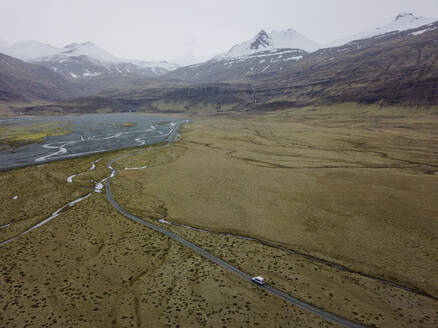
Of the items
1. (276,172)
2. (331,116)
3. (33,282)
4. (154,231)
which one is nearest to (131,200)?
(154,231)

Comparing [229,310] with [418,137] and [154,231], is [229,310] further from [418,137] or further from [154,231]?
[418,137]

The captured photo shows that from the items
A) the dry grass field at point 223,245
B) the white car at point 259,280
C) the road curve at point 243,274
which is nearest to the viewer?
the road curve at point 243,274

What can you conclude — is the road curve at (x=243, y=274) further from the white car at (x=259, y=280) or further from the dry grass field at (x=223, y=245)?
the dry grass field at (x=223, y=245)

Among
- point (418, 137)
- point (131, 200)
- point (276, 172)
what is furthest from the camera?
point (418, 137)

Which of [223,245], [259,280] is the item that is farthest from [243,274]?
[223,245]

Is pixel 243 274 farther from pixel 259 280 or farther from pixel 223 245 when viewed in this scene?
pixel 223 245

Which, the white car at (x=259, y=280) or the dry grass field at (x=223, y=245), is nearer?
the dry grass field at (x=223, y=245)

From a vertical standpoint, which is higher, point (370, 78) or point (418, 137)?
point (370, 78)

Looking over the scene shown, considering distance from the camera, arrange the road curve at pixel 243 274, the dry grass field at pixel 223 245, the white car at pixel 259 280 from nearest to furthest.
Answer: the road curve at pixel 243 274 < the dry grass field at pixel 223 245 < the white car at pixel 259 280
